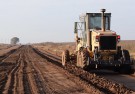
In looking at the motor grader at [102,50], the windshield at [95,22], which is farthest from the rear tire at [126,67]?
the windshield at [95,22]

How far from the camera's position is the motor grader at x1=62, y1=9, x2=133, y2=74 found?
20812mm

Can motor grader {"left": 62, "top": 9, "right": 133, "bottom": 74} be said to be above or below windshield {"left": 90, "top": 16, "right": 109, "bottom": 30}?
below

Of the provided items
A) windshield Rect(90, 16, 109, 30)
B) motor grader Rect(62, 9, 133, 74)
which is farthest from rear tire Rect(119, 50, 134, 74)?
windshield Rect(90, 16, 109, 30)

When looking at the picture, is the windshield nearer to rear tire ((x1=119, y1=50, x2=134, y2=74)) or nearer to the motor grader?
the motor grader

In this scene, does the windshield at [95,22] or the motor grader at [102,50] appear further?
the windshield at [95,22]

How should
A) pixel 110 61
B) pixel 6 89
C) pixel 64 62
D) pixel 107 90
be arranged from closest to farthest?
1. pixel 107 90
2. pixel 6 89
3. pixel 110 61
4. pixel 64 62

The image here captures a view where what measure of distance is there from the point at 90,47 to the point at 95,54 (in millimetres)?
1709

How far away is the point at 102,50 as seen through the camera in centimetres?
2136

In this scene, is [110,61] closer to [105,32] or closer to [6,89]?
[105,32]

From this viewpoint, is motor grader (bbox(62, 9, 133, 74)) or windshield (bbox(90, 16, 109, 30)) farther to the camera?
windshield (bbox(90, 16, 109, 30))

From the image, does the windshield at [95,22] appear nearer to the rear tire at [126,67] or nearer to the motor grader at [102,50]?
the motor grader at [102,50]

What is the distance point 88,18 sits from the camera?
23234mm

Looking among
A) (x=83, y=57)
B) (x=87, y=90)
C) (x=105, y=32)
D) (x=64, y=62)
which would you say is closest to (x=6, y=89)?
(x=87, y=90)

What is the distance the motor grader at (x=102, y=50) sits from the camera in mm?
20812
